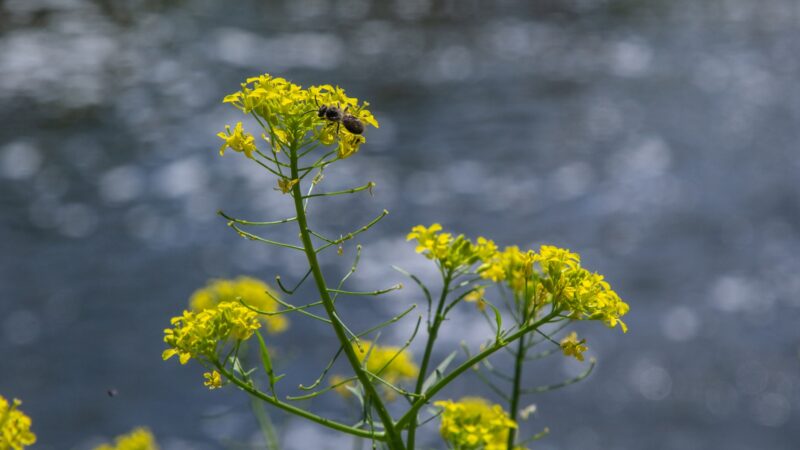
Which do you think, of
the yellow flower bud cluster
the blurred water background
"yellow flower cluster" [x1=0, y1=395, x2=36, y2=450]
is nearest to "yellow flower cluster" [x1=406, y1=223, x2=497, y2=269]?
the yellow flower bud cluster

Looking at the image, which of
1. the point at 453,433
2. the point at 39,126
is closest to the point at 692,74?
the point at 39,126

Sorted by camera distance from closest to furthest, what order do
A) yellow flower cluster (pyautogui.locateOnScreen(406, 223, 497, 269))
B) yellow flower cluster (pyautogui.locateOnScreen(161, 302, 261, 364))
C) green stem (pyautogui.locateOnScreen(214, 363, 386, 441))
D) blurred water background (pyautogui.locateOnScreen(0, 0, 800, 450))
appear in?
1. green stem (pyautogui.locateOnScreen(214, 363, 386, 441))
2. yellow flower cluster (pyautogui.locateOnScreen(161, 302, 261, 364))
3. yellow flower cluster (pyautogui.locateOnScreen(406, 223, 497, 269))
4. blurred water background (pyautogui.locateOnScreen(0, 0, 800, 450))

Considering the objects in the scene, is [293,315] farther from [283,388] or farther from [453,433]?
[453,433]

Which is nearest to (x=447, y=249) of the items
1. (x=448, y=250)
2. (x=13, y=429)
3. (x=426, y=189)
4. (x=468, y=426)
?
(x=448, y=250)

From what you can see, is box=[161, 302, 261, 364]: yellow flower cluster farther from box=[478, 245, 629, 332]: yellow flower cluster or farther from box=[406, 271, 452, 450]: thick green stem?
box=[478, 245, 629, 332]: yellow flower cluster

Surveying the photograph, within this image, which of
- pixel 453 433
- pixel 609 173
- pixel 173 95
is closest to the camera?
pixel 453 433
